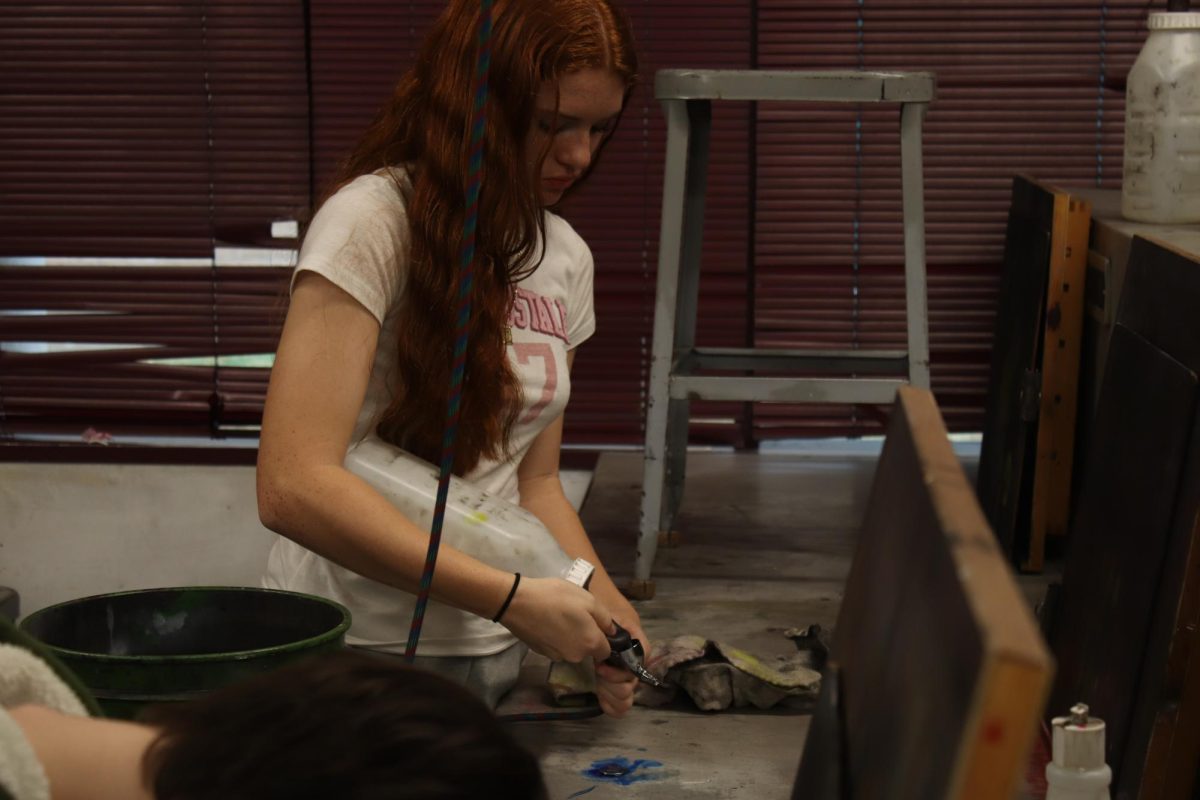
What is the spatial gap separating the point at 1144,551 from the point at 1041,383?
3.01 ft

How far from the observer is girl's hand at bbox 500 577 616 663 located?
4.90 feet

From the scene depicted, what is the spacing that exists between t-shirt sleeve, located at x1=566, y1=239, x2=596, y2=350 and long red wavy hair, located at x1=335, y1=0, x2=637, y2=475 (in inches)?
8.5

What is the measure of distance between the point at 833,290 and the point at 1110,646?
5.37 feet

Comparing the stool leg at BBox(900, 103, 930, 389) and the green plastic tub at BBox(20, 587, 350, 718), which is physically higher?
the stool leg at BBox(900, 103, 930, 389)

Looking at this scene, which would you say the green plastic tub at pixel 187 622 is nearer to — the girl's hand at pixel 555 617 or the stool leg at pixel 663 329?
the girl's hand at pixel 555 617

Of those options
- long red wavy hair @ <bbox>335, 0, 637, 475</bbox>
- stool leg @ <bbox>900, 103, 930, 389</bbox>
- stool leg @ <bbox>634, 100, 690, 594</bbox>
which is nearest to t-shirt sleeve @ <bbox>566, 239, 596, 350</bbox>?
long red wavy hair @ <bbox>335, 0, 637, 475</bbox>

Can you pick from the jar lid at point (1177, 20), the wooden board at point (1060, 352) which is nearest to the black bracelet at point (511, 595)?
the wooden board at point (1060, 352)

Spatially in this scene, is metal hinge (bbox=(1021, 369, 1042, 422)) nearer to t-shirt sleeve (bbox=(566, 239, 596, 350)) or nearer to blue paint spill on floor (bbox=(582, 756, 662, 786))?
t-shirt sleeve (bbox=(566, 239, 596, 350))

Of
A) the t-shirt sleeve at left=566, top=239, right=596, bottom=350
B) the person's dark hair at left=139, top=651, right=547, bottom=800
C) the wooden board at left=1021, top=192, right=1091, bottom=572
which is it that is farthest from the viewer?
the wooden board at left=1021, top=192, right=1091, bottom=572

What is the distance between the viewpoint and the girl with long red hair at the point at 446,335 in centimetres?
150

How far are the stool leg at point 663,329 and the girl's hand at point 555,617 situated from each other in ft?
2.81

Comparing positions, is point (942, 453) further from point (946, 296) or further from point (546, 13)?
point (946, 296)

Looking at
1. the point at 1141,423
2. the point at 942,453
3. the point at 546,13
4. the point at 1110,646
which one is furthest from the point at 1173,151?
the point at 942,453

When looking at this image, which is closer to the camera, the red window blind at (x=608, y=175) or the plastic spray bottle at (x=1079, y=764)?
the plastic spray bottle at (x=1079, y=764)
